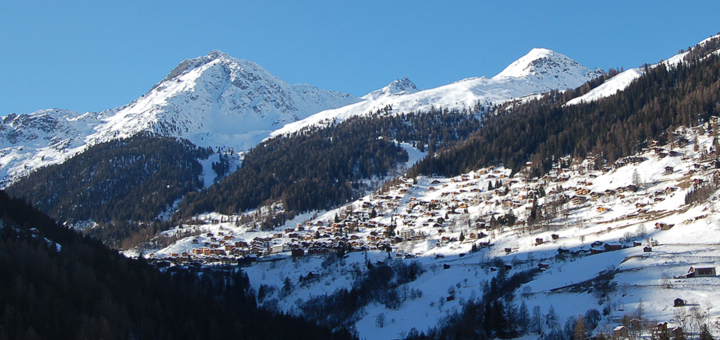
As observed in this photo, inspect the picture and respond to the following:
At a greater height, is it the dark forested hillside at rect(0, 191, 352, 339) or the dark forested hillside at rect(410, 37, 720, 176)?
the dark forested hillside at rect(410, 37, 720, 176)

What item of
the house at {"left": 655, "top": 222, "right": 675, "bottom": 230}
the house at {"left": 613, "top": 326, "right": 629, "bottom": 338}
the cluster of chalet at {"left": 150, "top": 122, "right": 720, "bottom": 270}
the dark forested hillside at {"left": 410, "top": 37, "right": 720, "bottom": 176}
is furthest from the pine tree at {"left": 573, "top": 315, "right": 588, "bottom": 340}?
the dark forested hillside at {"left": 410, "top": 37, "right": 720, "bottom": 176}

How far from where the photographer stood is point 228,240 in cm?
15338

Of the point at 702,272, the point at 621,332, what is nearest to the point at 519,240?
the point at 702,272

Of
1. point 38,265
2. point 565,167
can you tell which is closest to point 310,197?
point 565,167

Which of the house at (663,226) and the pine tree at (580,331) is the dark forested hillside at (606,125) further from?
the pine tree at (580,331)

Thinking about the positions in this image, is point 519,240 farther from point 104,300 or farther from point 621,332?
point 104,300

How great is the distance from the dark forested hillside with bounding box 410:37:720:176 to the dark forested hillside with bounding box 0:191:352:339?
91.1 meters

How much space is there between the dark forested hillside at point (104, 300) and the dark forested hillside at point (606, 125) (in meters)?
91.1

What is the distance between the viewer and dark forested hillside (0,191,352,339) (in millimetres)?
64125

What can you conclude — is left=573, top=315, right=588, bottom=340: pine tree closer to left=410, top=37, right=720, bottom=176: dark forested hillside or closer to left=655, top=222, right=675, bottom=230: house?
left=655, top=222, right=675, bottom=230: house

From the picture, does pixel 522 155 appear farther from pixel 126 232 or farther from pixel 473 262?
pixel 126 232

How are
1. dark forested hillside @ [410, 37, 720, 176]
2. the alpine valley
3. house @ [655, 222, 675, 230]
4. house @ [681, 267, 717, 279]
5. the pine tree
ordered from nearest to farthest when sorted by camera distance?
the pine tree
house @ [681, 267, 717, 279]
the alpine valley
house @ [655, 222, 675, 230]
dark forested hillside @ [410, 37, 720, 176]

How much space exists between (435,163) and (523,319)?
393 ft

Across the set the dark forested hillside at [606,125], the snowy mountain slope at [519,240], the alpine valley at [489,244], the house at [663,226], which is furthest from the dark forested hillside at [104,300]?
the dark forested hillside at [606,125]
